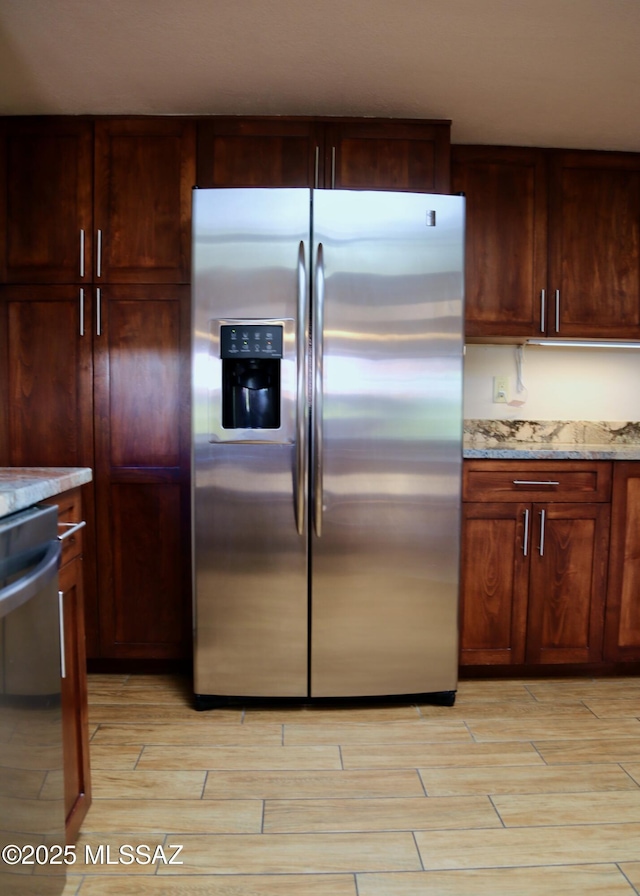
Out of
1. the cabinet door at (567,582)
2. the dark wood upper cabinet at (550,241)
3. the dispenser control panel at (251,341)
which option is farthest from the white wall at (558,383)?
the dispenser control panel at (251,341)

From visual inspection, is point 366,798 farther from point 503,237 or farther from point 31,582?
point 503,237

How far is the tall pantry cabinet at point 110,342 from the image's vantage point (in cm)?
234

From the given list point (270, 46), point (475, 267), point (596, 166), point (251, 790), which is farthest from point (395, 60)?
point (251, 790)

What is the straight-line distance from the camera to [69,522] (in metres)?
1.39

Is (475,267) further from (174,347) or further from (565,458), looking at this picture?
(174,347)

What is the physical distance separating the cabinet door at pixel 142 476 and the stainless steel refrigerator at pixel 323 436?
0.35 m

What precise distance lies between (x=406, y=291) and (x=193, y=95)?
114cm

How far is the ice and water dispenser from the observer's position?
201 cm

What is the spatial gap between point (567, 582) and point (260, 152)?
2.14 metres

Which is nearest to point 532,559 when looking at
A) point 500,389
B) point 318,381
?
point 500,389

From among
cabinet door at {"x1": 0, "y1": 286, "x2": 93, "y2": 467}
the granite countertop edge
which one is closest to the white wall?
the granite countertop edge

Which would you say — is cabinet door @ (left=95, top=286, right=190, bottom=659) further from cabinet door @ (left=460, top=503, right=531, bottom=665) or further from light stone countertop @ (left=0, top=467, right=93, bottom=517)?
cabinet door @ (left=460, top=503, right=531, bottom=665)

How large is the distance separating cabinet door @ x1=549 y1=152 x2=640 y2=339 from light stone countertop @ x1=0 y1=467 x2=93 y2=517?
2170 mm

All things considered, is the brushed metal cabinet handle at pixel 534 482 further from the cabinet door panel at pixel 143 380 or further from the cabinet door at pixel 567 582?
the cabinet door panel at pixel 143 380
